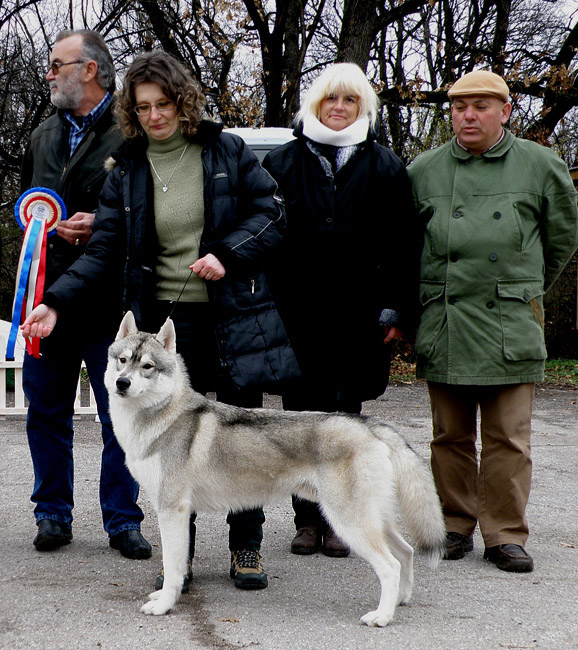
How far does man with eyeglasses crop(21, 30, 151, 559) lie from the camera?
4.12 meters

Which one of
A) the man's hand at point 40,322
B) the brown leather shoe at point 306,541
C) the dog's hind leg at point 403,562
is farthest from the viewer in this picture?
the brown leather shoe at point 306,541

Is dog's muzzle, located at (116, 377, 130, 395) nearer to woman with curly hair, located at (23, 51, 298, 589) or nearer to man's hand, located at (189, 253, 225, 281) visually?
woman with curly hair, located at (23, 51, 298, 589)

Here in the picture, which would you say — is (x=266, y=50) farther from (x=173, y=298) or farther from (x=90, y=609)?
(x=90, y=609)

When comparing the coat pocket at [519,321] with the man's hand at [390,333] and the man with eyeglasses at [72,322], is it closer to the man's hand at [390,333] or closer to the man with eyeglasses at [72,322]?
the man's hand at [390,333]

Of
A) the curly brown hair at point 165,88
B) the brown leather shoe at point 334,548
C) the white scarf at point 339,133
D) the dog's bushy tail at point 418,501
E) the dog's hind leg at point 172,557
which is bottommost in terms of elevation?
the brown leather shoe at point 334,548

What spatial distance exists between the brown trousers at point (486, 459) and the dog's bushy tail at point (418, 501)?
2.85 ft

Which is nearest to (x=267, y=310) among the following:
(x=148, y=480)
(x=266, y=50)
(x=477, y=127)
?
(x=148, y=480)

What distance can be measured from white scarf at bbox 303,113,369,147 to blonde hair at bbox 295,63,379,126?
64 millimetres

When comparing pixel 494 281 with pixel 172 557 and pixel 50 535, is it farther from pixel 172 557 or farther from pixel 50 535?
pixel 50 535

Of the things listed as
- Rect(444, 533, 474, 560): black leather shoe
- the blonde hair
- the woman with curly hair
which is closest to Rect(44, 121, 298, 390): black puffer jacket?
the woman with curly hair

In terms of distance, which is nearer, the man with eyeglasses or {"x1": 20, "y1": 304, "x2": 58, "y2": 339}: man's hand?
{"x1": 20, "y1": 304, "x2": 58, "y2": 339}: man's hand

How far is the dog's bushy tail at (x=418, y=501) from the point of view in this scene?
3.30 meters

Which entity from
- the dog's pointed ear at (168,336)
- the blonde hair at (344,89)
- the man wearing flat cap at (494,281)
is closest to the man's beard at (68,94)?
Result: the blonde hair at (344,89)

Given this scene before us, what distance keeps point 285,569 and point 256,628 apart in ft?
2.69
